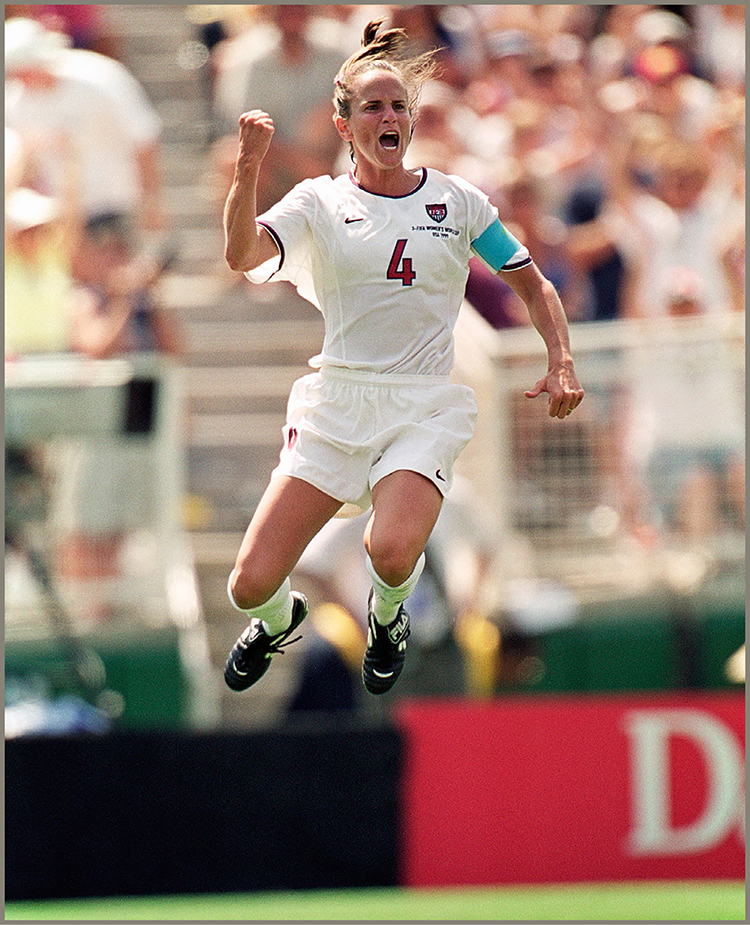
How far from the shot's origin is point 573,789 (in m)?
10.4

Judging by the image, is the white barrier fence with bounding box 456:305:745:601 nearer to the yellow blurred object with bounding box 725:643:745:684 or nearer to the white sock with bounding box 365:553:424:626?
the yellow blurred object with bounding box 725:643:745:684

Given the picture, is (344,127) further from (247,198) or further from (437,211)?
(247,198)

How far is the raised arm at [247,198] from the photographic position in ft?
13.9

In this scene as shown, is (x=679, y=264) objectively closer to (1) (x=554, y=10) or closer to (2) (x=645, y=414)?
(2) (x=645, y=414)

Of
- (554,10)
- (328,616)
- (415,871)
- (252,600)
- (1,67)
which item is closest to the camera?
(252,600)

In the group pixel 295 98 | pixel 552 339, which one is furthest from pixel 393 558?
pixel 295 98

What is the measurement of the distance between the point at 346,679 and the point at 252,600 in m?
5.20

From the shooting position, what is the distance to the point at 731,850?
10.6 meters

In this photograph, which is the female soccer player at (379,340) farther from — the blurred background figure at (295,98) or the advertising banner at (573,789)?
the advertising banner at (573,789)

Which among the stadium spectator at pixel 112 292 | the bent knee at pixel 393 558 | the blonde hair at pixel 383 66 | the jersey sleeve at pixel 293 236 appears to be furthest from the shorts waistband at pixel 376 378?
the stadium spectator at pixel 112 292

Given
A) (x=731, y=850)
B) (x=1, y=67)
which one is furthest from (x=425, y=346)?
(x=731, y=850)

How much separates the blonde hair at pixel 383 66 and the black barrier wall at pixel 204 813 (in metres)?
6.08

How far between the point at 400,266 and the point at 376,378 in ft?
1.13

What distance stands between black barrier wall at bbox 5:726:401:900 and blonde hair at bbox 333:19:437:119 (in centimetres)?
608
